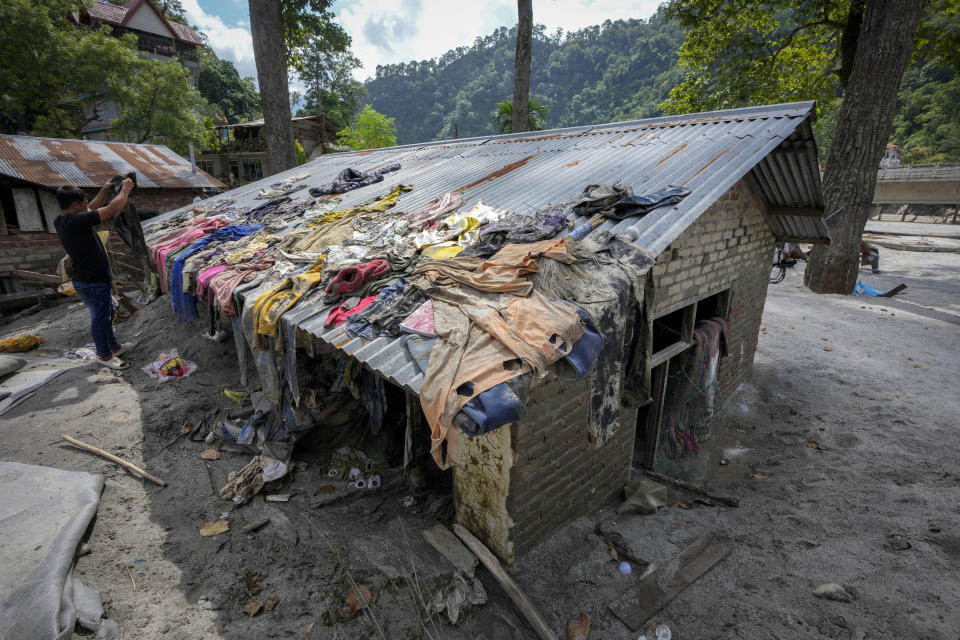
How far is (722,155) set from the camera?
4.56 m

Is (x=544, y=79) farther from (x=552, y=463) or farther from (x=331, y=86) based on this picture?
(x=552, y=463)

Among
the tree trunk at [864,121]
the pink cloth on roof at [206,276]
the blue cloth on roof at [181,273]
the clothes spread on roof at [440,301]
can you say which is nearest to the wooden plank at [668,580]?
the clothes spread on roof at [440,301]

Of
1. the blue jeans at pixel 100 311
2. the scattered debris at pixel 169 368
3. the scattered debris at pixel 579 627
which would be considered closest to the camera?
the scattered debris at pixel 579 627

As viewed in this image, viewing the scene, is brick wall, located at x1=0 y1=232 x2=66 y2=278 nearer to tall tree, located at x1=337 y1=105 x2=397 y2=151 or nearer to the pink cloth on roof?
the pink cloth on roof

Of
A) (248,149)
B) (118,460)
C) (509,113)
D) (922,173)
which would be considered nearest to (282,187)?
(118,460)

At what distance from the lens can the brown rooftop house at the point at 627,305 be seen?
3293 mm

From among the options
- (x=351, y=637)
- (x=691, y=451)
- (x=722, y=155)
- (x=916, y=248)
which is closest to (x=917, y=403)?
(x=691, y=451)

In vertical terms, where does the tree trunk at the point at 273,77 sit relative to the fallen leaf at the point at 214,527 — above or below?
above

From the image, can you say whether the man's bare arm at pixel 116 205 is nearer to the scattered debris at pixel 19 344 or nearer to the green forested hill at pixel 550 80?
the scattered debris at pixel 19 344

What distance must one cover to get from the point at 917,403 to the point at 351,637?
7946mm

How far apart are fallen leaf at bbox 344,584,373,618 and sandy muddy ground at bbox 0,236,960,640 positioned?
65 mm

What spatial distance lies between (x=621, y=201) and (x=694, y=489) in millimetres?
3319

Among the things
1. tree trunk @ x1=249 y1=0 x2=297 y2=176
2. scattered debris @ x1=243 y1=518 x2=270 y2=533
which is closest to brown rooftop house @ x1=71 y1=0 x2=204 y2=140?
tree trunk @ x1=249 y1=0 x2=297 y2=176

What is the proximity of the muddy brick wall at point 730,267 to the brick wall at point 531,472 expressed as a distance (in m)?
1.50
